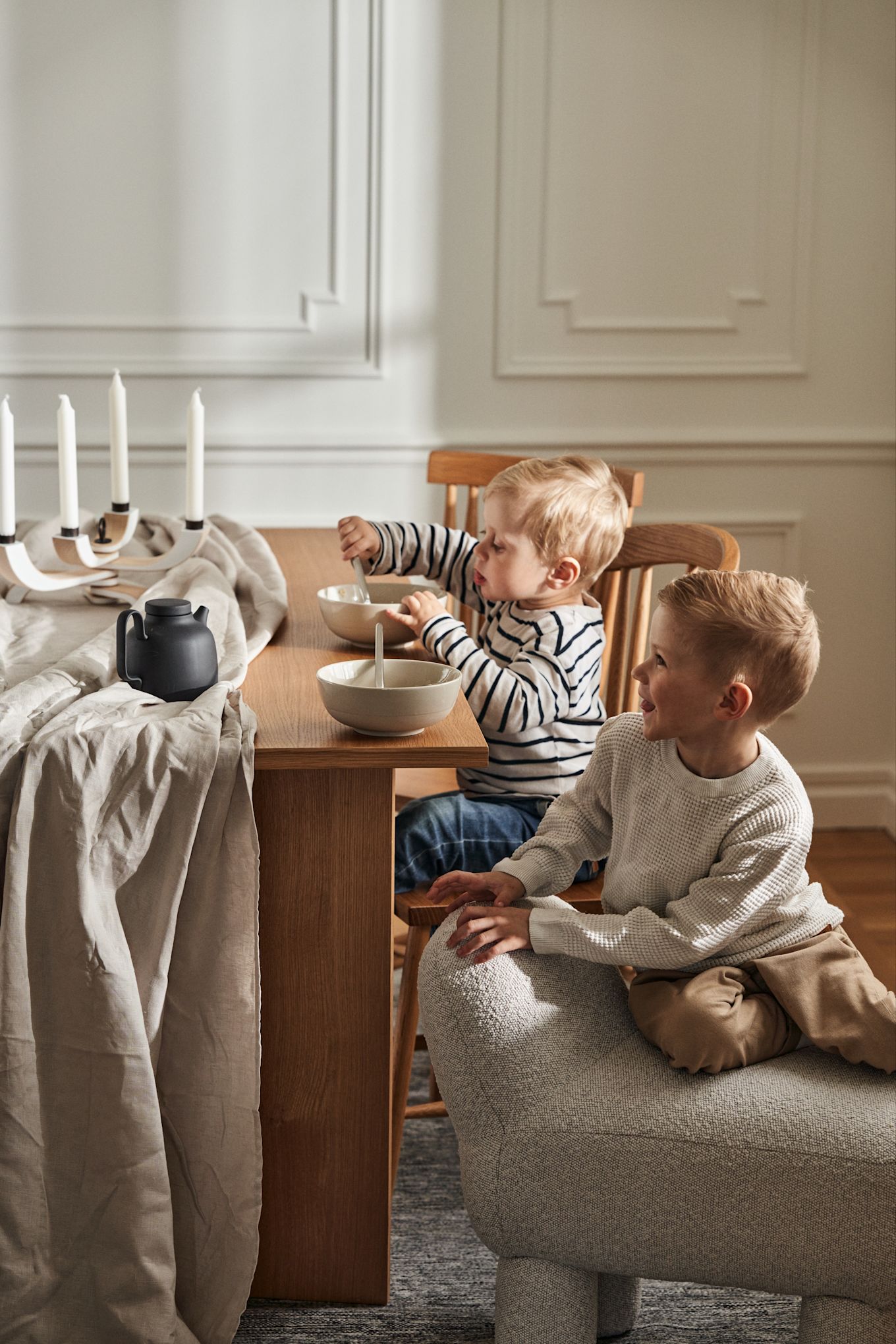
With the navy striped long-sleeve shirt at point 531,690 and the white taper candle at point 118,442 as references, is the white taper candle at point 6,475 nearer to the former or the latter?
the white taper candle at point 118,442

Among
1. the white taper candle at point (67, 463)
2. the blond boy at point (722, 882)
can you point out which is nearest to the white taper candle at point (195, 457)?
the white taper candle at point (67, 463)

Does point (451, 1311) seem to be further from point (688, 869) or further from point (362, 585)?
point (362, 585)

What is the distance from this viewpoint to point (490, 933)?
120 cm

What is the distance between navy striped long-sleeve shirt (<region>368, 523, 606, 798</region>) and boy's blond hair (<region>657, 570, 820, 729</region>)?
36cm

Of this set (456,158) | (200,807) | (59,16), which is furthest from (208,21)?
(200,807)

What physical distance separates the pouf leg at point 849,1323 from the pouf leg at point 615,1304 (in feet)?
1.11

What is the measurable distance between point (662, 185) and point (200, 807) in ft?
6.79

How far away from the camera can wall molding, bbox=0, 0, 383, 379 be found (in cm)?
258

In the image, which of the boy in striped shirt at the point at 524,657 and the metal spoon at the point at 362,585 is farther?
the metal spoon at the point at 362,585

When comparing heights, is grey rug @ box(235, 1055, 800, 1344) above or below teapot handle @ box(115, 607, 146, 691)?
below

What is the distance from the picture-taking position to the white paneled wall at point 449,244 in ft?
8.36

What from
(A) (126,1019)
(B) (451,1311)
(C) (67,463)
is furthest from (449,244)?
(B) (451,1311)

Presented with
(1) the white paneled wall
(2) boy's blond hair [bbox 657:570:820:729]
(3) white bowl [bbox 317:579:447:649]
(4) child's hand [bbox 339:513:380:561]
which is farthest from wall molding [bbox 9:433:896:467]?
(2) boy's blond hair [bbox 657:570:820:729]

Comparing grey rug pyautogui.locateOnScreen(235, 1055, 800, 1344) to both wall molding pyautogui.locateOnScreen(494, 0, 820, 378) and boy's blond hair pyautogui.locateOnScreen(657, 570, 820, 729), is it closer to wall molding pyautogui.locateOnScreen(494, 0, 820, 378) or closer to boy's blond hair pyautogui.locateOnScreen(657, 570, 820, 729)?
boy's blond hair pyautogui.locateOnScreen(657, 570, 820, 729)
